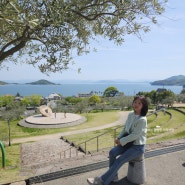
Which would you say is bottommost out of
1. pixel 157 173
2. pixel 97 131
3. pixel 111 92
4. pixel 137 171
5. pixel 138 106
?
pixel 97 131

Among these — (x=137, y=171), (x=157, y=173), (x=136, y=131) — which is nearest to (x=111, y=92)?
(x=157, y=173)

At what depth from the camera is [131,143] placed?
482 cm

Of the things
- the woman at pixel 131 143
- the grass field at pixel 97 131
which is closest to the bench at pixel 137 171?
the woman at pixel 131 143

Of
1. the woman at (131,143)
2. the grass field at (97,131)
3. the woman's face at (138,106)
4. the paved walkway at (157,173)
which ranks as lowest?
the grass field at (97,131)

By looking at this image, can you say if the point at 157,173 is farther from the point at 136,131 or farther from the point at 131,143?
the point at 136,131

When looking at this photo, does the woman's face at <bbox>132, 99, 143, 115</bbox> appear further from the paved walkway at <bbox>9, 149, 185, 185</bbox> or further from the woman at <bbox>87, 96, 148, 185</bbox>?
the paved walkway at <bbox>9, 149, 185, 185</bbox>

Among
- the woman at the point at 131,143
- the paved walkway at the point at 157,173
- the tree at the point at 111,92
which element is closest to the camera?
the woman at the point at 131,143

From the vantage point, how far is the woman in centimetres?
462

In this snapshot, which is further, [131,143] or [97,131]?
[97,131]

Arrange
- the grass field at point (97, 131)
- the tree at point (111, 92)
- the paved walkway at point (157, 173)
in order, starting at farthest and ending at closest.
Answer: the tree at point (111, 92) → the grass field at point (97, 131) → the paved walkway at point (157, 173)

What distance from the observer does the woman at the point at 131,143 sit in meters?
4.62

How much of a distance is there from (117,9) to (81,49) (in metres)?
1.77

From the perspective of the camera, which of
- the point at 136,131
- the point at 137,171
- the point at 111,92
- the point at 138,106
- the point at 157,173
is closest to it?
the point at 136,131

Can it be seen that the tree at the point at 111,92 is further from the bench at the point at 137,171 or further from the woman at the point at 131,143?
the woman at the point at 131,143
